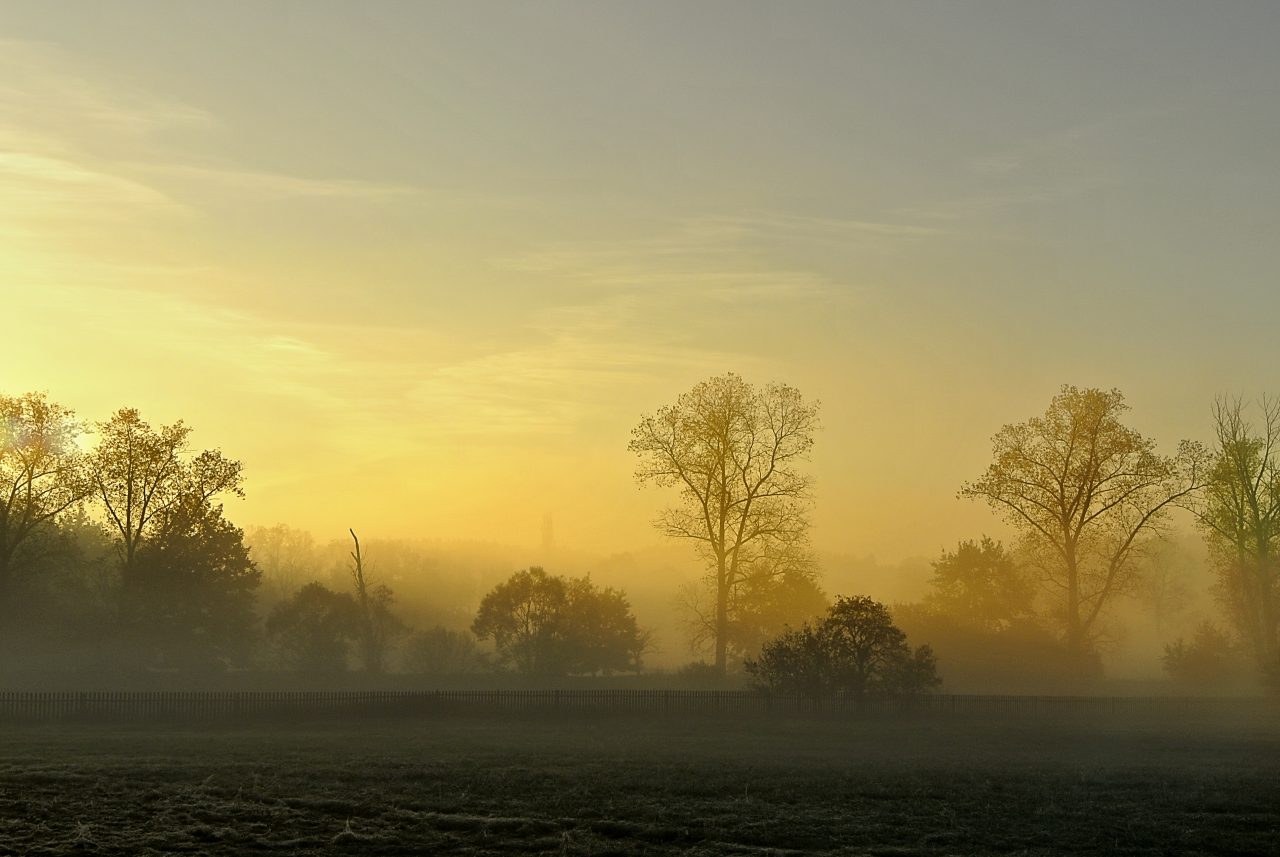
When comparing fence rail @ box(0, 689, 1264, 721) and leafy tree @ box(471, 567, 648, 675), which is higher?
leafy tree @ box(471, 567, 648, 675)

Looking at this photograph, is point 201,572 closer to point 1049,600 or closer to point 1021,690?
point 1021,690

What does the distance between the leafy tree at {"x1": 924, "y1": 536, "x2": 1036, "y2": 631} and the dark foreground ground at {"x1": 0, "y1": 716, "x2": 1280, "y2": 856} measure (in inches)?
1602

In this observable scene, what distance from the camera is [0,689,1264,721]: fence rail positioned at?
158ft

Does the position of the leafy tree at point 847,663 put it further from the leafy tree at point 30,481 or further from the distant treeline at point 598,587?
the leafy tree at point 30,481

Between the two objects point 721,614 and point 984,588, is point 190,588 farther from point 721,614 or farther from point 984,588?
point 984,588

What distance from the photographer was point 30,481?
68.2 meters

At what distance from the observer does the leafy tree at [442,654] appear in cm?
8181

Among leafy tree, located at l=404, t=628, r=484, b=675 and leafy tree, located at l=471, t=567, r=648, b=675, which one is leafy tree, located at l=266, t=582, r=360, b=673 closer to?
leafy tree, located at l=404, t=628, r=484, b=675

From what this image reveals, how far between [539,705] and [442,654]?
30.7m

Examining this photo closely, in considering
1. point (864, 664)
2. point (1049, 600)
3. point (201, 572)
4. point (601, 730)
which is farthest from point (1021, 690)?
point (201, 572)

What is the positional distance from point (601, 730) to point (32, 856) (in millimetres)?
29424

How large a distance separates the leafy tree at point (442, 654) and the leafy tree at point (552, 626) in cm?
470

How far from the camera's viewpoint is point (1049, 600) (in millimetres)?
83812

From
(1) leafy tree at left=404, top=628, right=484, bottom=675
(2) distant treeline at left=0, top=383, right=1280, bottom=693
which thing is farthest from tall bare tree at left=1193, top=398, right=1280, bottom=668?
(1) leafy tree at left=404, top=628, right=484, bottom=675
